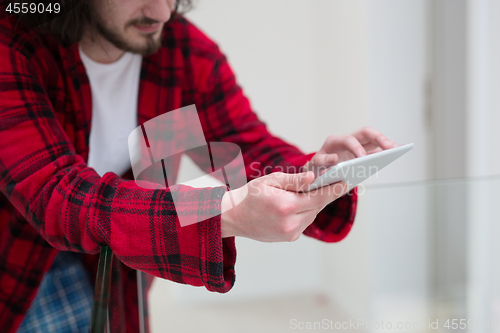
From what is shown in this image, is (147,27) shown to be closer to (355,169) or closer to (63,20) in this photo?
(63,20)

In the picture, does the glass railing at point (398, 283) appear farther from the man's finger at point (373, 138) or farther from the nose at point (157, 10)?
the nose at point (157, 10)

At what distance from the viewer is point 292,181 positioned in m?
0.37

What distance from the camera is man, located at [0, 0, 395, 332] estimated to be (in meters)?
0.39

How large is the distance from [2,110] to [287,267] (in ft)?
1.43

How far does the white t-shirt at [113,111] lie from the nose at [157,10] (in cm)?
9

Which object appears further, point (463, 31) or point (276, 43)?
point (276, 43)

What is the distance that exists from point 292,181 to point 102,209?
194 millimetres

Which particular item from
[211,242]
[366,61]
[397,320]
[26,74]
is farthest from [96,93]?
[366,61]

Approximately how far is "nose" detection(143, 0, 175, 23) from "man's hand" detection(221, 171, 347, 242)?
0.29m

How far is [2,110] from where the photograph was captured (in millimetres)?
423

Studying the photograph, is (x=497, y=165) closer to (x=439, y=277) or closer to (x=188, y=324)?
(x=439, y=277)

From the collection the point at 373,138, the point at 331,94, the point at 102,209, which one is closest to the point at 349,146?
the point at 373,138

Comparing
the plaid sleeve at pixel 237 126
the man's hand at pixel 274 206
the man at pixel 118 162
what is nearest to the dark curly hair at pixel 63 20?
the man at pixel 118 162

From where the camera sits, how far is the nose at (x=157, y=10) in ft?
1.71
